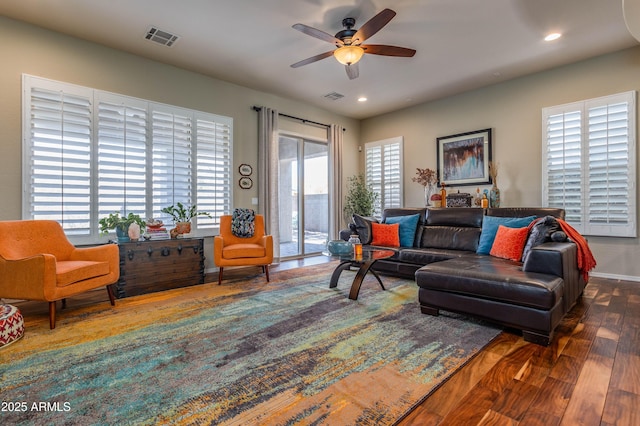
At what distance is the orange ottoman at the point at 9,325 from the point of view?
2166mm

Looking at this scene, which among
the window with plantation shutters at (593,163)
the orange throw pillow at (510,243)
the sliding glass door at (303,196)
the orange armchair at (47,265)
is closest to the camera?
the orange armchair at (47,265)

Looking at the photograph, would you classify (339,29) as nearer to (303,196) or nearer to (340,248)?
(340,248)

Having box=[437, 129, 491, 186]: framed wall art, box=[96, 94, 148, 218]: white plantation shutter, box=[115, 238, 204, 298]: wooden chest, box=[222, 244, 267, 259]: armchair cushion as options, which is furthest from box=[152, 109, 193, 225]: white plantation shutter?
box=[437, 129, 491, 186]: framed wall art

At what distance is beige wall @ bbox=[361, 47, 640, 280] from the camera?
409 cm

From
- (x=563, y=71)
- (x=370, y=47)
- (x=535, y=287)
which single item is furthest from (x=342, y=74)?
(x=535, y=287)

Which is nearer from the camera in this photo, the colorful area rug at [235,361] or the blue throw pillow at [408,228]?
the colorful area rug at [235,361]

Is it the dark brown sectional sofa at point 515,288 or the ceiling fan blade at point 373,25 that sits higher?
the ceiling fan blade at point 373,25

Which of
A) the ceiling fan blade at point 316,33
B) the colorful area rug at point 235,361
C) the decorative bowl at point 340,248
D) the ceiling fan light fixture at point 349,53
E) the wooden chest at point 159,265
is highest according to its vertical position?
the ceiling fan blade at point 316,33

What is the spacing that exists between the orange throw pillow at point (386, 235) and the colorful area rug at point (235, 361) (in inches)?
54.1

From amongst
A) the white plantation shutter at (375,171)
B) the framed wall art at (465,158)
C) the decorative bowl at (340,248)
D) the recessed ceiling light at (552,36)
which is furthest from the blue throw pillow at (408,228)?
the recessed ceiling light at (552,36)

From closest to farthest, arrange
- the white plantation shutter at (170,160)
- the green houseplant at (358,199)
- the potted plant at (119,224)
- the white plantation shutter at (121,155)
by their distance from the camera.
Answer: the potted plant at (119,224) < the white plantation shutter at (121,155) < the white plantation shutter at (170,160) < the green houseplant at (358,199)

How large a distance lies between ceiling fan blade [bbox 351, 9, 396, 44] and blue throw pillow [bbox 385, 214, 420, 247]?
2482 millimetres

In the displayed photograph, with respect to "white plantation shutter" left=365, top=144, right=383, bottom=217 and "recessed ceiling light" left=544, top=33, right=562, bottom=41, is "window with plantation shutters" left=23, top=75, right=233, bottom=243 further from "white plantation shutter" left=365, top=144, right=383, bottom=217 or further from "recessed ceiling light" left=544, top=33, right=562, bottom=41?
"recessed ceiling light" left=544, top=33, right=562, bottom=41

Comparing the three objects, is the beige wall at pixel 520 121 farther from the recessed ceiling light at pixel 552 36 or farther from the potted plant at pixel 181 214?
the potted plant at pixel 181 214
